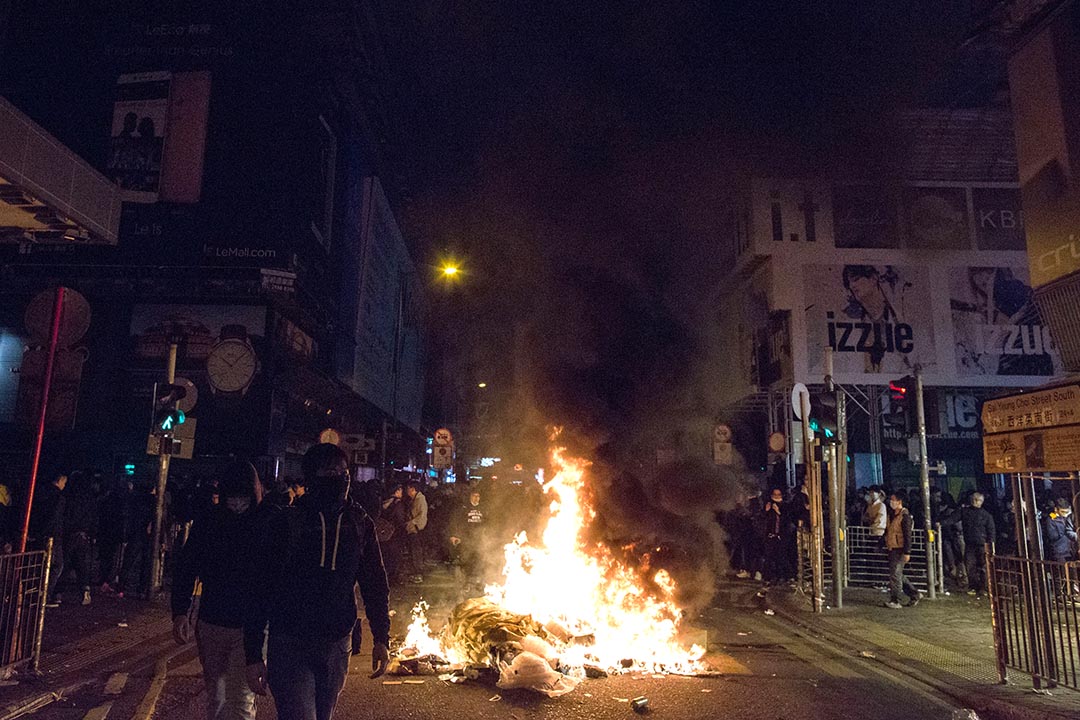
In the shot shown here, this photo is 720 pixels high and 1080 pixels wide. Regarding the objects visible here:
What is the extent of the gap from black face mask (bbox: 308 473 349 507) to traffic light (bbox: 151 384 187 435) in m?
8.42

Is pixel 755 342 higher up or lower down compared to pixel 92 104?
lower down

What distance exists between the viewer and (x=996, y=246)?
23.8 metres

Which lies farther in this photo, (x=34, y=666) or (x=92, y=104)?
(x=92, y=104)

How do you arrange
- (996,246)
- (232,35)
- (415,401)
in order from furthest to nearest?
(415,401), (996,246), (232,35)

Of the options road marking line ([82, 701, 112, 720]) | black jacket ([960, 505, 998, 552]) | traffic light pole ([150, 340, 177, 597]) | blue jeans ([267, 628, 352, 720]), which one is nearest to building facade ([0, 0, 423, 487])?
traffic light pole ([150, 340, 177, 597])

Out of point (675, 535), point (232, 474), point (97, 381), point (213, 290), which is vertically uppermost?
point (213, 290)

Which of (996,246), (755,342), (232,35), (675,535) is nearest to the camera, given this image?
(675,535)

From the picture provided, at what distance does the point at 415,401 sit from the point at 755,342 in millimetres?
22481

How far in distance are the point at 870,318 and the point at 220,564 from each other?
23534 millimetres

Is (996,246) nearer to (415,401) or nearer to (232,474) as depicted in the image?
(232,474)

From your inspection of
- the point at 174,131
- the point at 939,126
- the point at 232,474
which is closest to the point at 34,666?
the point at 232,474

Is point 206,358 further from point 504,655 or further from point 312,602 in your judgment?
point 312,602

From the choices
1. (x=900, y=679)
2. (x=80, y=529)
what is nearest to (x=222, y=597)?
(x=900, y=679)

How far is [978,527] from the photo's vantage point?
1260cm
